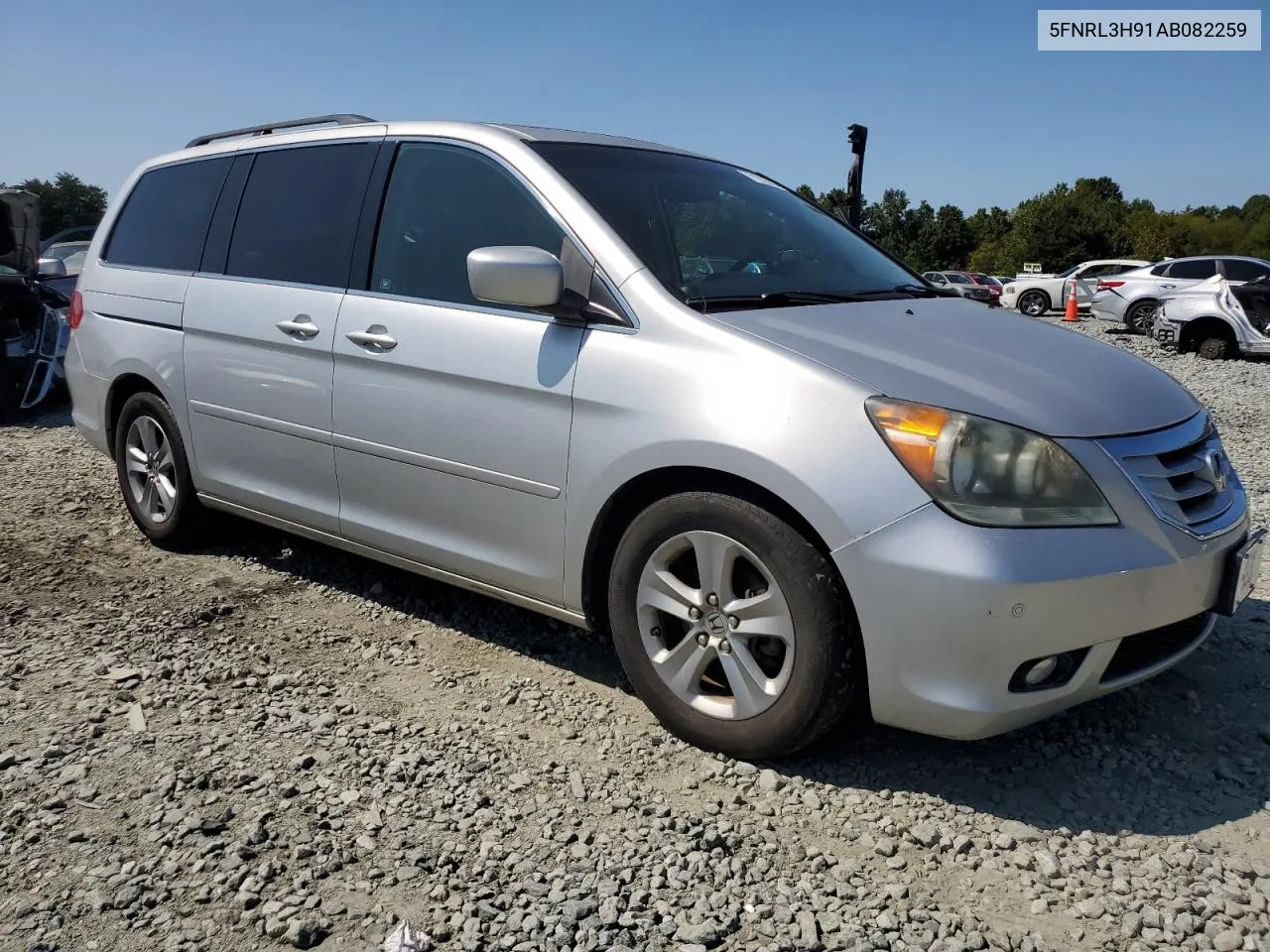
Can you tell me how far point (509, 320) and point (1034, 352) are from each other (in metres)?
1.57

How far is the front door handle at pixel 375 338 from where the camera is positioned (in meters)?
3.41

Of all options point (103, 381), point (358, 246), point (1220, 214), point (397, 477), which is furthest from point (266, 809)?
point (1220, 214)

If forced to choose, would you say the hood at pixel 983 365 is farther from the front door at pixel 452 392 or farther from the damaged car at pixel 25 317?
the damaged car at pixel 25 317

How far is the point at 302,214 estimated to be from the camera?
3.92 meters

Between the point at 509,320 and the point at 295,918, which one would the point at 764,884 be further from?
the point at 509,320

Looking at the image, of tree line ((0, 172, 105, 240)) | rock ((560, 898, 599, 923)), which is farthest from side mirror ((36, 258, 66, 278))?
tree line ((0, 172, 105, 240))

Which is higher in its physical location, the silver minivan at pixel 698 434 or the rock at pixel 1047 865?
the silver minivan at pixel 698 434

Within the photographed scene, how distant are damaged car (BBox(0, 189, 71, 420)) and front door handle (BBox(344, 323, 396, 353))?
21.7ft

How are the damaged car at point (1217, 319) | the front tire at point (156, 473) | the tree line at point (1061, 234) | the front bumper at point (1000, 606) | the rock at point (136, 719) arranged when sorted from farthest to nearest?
the tree line at point (1061, 234) < the damaged car at point (1217, 319) < the front tire at point (156, 473) < the rock at point (136, 719) < the front bumper at point (1000, 606)

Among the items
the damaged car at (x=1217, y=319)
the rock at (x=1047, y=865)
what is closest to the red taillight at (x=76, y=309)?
the rock at (x=1047, y=865)

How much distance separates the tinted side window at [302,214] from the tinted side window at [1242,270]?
16.1 meters

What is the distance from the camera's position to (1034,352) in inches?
116

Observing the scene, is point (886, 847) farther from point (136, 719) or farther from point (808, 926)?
point (136, 719)

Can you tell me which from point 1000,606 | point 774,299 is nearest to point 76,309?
point 774,299
